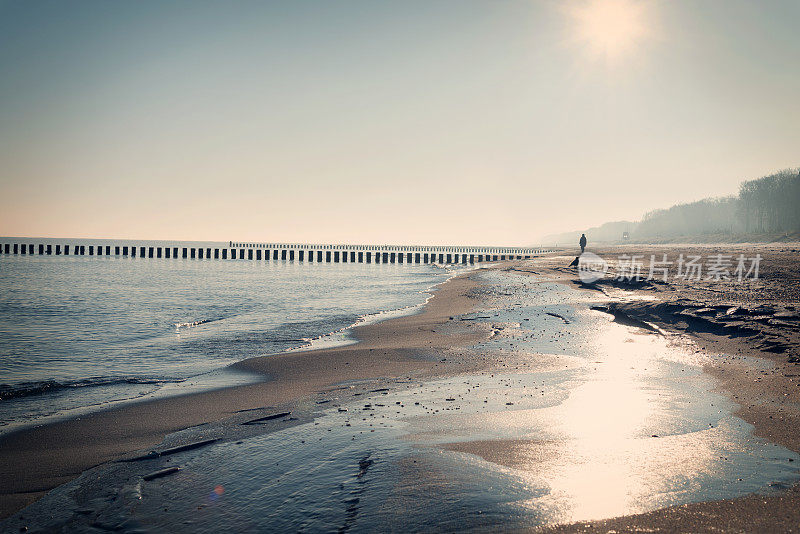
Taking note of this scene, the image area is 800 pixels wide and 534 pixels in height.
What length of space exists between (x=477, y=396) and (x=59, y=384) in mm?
7760

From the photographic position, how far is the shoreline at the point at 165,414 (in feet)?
16.3

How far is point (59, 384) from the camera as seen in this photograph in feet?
29.0

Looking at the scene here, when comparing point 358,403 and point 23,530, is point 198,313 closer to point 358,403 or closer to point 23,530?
point 358,403

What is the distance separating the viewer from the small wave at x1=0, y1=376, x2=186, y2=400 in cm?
830

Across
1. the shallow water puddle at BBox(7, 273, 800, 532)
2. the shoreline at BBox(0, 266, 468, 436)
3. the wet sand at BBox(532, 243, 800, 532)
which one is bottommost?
the shoreline at BBox(0, 266, 468, 436)

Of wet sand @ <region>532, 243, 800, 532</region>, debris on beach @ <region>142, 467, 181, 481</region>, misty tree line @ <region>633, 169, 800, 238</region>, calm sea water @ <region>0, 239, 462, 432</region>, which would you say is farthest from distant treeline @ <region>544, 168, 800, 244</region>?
debris on beach @ <region>142, 467, 181, 481</region>

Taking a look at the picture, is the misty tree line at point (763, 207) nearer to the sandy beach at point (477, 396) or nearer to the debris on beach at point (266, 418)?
the sandy beach at point (477, 396)

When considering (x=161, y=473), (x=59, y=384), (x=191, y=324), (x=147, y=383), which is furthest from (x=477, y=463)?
(x=191, y=324)

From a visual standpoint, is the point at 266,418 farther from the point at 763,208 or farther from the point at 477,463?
the point at 763,208

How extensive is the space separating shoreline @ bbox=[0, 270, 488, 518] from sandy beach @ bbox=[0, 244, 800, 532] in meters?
0.02

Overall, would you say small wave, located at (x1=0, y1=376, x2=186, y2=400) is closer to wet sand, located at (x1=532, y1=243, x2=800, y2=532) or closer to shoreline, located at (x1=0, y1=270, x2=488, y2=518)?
shoreline, located at (x1=0, y1=270, x2=488, y2=518)

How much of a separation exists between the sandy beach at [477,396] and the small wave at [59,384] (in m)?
1.77

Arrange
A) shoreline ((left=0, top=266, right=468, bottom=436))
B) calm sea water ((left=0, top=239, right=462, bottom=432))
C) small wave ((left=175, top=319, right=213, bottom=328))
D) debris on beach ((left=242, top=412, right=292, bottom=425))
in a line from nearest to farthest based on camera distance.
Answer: debris on beach ((left=242, top=412, right=292, bottom=425)) < shoreline ((left=0, top=266, right=468, bottom=436)) < calm sea water ((left=0, top=239, right=462, bottom=432)) < small wave ((left=175, top=319, right=213, bottom=328))

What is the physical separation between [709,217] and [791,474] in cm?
18068
